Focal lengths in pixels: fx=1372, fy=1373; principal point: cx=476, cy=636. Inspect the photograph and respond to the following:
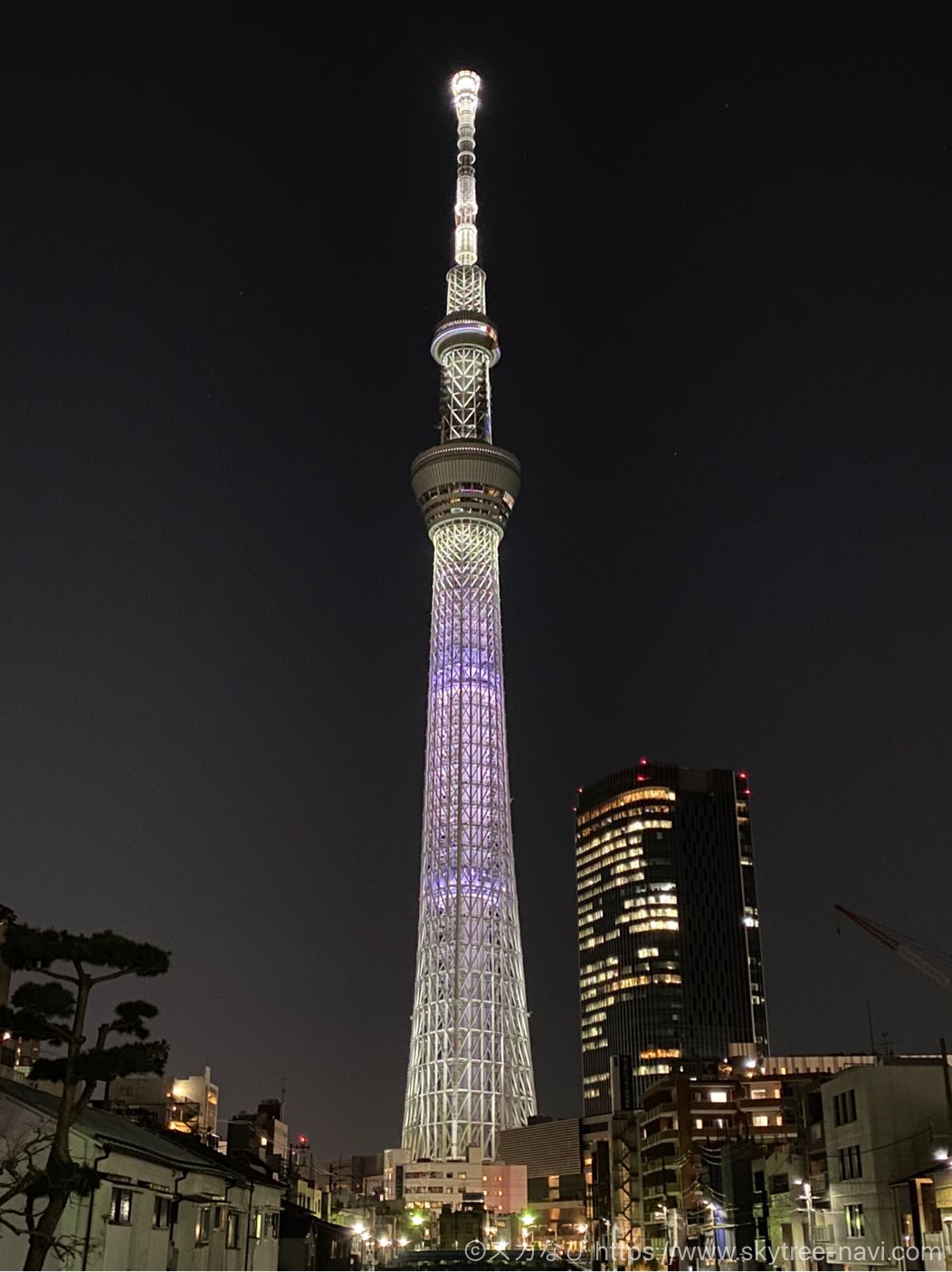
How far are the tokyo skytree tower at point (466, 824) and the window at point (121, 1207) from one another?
100619 millimetres

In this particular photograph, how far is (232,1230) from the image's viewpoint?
43.9 metres

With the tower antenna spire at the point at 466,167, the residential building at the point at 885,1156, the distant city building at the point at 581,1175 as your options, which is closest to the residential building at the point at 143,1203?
the residential building at the point at 885,1156

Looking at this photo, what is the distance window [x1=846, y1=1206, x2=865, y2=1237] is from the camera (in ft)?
164

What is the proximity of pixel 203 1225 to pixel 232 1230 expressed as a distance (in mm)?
3720

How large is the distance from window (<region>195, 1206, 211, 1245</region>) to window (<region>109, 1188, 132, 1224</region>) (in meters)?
5.80

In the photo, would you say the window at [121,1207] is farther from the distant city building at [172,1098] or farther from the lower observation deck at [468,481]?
the lower observation deck at [468,481]

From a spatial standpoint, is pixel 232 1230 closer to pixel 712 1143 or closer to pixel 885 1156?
pixel 885 1156

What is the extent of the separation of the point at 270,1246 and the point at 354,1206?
3165 inches

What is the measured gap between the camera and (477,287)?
15900 centimetres

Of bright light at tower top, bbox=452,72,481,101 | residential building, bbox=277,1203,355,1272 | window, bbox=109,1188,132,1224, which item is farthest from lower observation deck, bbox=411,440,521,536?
window, bbox=109,1188,132,1224

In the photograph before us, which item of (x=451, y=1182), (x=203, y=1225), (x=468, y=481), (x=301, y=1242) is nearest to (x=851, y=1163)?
(x=301, y=1242)

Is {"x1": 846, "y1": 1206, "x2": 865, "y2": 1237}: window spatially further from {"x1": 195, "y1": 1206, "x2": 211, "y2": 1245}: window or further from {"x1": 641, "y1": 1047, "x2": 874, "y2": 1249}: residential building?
{"x1": 195, "y1": 1206, "x2": 211, "y2": 1245}: window

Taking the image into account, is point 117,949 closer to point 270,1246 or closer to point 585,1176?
point 270,1246

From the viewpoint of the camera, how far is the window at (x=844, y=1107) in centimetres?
5150
